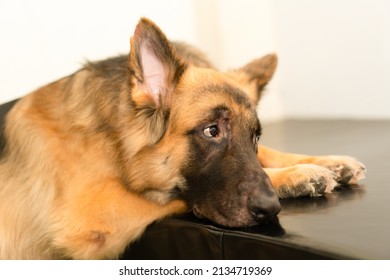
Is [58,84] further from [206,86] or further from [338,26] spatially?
[338,26]

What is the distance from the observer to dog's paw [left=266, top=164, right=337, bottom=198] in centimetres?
165

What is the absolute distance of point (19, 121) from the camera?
6.11ft

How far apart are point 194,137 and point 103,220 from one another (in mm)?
449

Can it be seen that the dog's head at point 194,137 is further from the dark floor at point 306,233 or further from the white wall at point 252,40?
the white wall at point 252,40

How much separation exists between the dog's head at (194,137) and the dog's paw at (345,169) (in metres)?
0.38

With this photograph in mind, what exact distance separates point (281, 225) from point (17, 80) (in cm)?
200

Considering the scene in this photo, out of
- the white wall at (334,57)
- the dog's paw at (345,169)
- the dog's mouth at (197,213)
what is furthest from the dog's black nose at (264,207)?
the white wall at (334,57)

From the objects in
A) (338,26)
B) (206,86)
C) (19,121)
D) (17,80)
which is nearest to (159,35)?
(206,86)

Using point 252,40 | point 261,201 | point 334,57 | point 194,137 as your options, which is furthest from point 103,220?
point 252,40

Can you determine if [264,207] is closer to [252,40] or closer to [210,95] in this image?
[210,95]

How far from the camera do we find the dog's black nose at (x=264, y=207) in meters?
1.44

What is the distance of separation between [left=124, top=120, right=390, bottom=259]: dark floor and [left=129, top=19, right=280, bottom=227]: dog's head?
77 mm

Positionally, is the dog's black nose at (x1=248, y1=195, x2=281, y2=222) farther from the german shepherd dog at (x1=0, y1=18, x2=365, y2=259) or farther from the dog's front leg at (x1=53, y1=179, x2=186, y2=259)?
the dog's front leg at (x1=53, y1=179, x2=186, y2=259)

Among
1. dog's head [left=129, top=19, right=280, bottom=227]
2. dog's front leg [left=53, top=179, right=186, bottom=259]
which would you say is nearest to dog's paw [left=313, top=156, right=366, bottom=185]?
dog's head [left=129, top=19, right=280, bottom=227]
